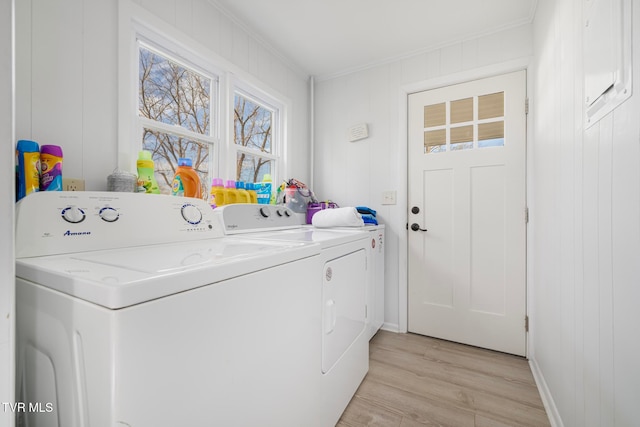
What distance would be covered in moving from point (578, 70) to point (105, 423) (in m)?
1.74

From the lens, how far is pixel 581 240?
1003 mm

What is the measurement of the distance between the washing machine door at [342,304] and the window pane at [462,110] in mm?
1465

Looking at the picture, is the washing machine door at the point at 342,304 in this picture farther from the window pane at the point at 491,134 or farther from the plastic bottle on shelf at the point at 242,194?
the window pane at the point at 491,134

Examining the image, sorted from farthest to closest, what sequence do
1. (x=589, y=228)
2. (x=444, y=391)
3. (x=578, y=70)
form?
1. (x=444, y=391)
2. (x=578, y=70)
3. (x=589, y=228)

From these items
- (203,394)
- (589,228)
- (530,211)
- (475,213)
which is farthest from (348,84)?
(203,394)

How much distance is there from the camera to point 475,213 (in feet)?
7.00

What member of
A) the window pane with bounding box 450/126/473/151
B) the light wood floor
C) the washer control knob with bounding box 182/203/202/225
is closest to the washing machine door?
the light wood floor

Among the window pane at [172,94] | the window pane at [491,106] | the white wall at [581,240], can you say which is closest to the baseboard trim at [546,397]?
the white wall at [581,240]

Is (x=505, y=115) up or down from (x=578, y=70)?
up

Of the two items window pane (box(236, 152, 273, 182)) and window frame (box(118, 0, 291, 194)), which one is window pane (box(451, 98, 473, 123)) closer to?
window frame (box(118, 0, 291, 194))

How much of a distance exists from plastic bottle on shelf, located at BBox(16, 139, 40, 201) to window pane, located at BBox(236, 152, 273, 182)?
122 cm

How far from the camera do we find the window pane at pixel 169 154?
1.58 metres

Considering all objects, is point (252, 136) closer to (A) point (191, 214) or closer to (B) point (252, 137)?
(B) point (252, 137)

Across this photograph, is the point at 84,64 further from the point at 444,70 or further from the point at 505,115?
the point at 505,115
